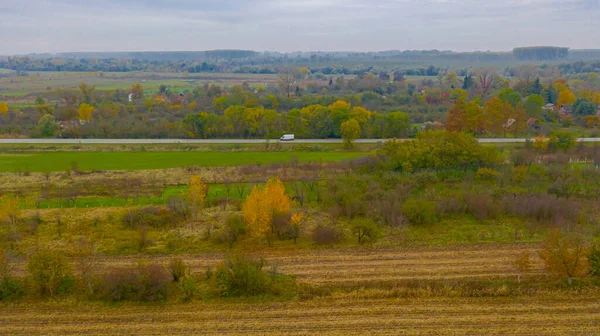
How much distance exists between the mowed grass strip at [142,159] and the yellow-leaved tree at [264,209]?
46.1ft

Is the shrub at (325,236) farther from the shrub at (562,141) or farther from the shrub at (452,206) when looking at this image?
the shrub at (562,141)

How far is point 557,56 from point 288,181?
187 m

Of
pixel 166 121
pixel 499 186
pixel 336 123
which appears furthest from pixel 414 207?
pixel 166 121

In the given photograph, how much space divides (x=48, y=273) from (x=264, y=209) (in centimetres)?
892

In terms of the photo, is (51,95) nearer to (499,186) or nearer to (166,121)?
(166,121)

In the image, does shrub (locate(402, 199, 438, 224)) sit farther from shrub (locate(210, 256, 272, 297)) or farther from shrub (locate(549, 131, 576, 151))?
shrub (locate(549, 131, 576, 151))

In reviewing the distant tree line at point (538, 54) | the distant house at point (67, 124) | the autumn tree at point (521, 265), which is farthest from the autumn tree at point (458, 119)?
the distant tree line at point (538, 54)

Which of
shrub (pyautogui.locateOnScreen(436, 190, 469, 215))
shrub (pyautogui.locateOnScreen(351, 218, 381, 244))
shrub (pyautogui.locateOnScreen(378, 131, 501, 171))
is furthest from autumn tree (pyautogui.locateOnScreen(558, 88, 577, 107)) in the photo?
shrub (pyautogui.locateOnScreen(351, 218, 381, 244))

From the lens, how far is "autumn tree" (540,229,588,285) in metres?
17.0

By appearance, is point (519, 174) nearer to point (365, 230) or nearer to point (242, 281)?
point (365, 230)

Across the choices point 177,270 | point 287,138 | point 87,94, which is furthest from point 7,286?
point 87,94

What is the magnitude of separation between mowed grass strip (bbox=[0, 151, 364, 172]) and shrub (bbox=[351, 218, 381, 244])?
14.4 meters

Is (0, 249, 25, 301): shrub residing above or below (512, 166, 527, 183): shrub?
below

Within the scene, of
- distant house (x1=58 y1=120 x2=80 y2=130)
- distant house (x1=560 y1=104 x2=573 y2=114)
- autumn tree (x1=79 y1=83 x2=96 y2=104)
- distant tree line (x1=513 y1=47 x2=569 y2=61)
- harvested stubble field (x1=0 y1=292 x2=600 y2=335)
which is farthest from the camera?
distant tree line (x1=513 y1=47 x2=569 y2=61)
